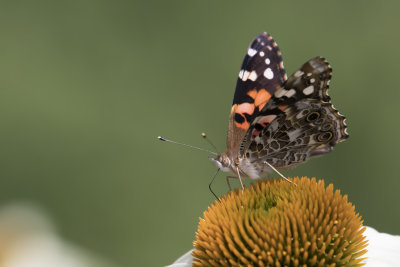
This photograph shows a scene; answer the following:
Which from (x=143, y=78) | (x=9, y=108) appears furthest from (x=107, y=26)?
(x=9, y=108)

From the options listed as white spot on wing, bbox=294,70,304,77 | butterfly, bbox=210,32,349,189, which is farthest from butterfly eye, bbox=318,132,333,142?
white spot on wing, bbox=294,70,304,77

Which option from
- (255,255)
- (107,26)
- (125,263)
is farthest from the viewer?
(107,26)

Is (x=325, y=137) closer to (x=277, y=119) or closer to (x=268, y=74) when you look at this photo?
(x=277, y=119)

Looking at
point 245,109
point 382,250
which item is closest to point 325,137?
point 245,109

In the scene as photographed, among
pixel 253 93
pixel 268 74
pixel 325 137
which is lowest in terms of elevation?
pixel 325 137

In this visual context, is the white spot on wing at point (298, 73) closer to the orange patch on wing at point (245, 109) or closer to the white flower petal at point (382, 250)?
the orange patch on wing at point (245, 109)

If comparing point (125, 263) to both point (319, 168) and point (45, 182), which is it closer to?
point (45, 182)

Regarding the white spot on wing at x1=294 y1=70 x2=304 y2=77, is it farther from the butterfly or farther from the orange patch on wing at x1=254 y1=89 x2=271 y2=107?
the orange patch on wing at x1=254 y1=89 x2=271 y2=107
